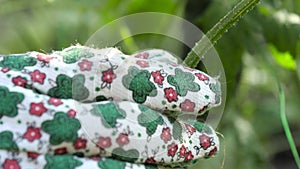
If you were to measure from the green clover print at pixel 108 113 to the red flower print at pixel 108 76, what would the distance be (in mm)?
30

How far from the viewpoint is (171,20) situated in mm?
1468

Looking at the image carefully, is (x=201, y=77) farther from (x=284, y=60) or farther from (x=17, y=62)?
(x=284, y=60)

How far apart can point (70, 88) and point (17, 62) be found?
0.06 meters

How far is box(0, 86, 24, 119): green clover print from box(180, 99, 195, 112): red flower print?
0.17 meters

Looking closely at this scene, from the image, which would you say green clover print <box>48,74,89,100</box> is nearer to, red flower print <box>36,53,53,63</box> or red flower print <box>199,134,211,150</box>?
red flower print <box>36,53,53,63</box>

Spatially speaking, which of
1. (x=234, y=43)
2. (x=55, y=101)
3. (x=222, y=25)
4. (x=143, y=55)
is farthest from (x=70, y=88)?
(x=234, y=43)

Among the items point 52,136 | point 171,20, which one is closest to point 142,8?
point 171,20

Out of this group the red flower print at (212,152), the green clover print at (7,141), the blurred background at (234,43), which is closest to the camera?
the green clover print at (7,141)

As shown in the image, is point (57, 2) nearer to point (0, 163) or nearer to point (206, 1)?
point (206, 1)

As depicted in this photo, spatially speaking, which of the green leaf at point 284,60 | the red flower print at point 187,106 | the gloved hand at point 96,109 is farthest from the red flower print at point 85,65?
the green leaf at point 284,60

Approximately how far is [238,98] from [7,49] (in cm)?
63

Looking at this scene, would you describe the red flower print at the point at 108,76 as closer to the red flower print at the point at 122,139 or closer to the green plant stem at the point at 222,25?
the red flower print at the point at 122,139

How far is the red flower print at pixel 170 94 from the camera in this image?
68 centimetres

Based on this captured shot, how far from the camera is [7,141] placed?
622mm
